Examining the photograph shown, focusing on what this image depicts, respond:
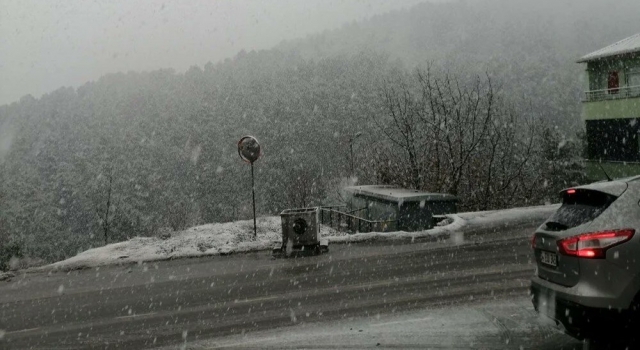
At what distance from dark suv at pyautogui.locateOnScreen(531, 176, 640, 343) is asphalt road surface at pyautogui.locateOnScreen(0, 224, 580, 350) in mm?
855

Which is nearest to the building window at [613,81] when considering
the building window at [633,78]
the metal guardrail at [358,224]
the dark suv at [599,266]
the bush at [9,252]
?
the building window at [633,78]

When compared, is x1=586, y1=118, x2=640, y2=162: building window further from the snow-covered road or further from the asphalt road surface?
the snow-covered road

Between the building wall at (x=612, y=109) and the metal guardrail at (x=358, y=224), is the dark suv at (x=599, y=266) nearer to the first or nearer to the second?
the metal guardrail at (x=358, y=224)

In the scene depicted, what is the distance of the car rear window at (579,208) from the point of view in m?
4.52

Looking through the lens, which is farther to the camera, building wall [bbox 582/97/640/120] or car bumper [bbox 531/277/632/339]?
building wall [bbox 582/97/640/120]

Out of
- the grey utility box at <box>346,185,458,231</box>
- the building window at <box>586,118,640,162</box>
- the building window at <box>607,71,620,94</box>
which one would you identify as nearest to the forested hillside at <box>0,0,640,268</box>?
the building window at <box>607,71,620,94</box>

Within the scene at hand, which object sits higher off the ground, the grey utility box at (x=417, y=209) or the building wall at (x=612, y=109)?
the building wall at (x=612, y=109)

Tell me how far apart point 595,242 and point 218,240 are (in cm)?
1028

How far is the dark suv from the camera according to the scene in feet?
13.8

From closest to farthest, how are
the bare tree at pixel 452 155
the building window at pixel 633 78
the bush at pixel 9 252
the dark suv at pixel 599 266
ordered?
the dark suv at pixel 599 266 < the bare tree at pixel 452 155 < the building window at pixel 633 78 < the bush at pixel 9 252

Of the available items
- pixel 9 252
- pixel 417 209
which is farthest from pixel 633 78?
pixel 9 252

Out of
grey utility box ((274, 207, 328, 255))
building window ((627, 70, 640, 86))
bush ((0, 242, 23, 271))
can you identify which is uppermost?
building window ((627, 70, 640, 86))

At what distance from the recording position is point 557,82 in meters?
80.1

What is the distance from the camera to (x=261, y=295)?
815cm
